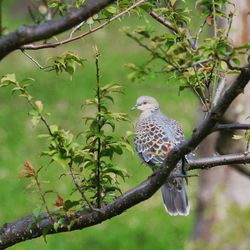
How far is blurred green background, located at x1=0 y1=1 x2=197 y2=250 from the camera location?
932cm

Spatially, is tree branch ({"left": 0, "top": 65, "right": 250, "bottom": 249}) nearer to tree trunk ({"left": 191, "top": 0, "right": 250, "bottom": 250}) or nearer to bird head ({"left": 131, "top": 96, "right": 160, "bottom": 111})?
tree trunk ({"left": 191, "top": 0, "right": 250, "bottom": 250})

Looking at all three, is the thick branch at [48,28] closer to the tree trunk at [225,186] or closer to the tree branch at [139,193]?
the tree branch at [139,193]

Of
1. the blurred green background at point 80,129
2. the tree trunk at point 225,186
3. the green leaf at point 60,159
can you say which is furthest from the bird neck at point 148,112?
the green leaf at point 60,159

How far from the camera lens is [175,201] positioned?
17.1 ft

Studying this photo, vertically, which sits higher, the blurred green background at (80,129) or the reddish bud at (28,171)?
the reddish bud at (28,171)

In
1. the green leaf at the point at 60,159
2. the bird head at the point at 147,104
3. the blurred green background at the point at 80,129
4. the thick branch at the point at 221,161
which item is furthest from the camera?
the blurred green background at the point at 80,129

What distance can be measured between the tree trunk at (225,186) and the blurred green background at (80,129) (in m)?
0.63

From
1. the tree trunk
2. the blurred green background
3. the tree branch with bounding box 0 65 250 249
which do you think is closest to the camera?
the tree branch with bounding box 0 65 250 249

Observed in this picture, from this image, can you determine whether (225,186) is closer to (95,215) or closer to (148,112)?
(148,112)

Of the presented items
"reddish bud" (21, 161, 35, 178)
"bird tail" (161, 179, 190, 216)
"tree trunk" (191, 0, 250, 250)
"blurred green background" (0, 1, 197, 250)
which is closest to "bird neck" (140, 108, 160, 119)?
"blurred green background" (0, 1, 197, 250)

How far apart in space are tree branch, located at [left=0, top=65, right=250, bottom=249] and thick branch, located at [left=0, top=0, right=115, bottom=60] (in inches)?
20.1

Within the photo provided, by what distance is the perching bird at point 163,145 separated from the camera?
17.0 ft

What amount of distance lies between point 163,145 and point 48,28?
3.08 m

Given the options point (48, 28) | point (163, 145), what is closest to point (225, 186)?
point (163, 145)
